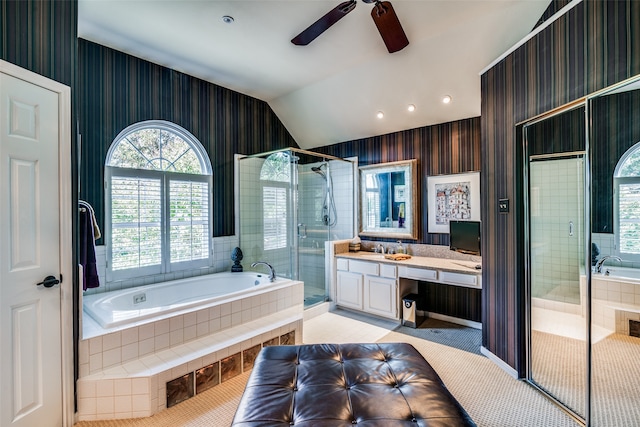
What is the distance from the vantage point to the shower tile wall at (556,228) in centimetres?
200

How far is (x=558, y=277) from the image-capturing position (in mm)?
2166

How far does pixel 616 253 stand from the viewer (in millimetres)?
1802

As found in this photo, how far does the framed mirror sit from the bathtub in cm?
163

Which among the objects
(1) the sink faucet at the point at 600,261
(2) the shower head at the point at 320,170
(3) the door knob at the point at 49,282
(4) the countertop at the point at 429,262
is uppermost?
(2) the shower head at the point at 320,170

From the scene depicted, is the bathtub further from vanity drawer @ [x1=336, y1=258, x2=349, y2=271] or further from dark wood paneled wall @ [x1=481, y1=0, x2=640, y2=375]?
dark wood paneled wall @ [x1=481, y1=0, x2=640, y2=375]

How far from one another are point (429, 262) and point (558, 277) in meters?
1.40

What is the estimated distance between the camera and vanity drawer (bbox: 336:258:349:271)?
399cm

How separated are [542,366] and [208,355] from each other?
2.52 metres

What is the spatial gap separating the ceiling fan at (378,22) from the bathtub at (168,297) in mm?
2335

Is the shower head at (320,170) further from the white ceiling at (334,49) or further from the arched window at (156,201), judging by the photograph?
the arched window at (156,201)

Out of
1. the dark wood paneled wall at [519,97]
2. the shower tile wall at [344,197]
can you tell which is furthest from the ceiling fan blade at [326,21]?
the shower tile wall at [344,197]

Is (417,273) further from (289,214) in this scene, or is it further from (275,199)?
(275,199)

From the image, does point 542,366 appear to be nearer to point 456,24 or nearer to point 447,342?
point 447,342

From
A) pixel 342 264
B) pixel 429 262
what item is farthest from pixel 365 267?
pixel 429 262
